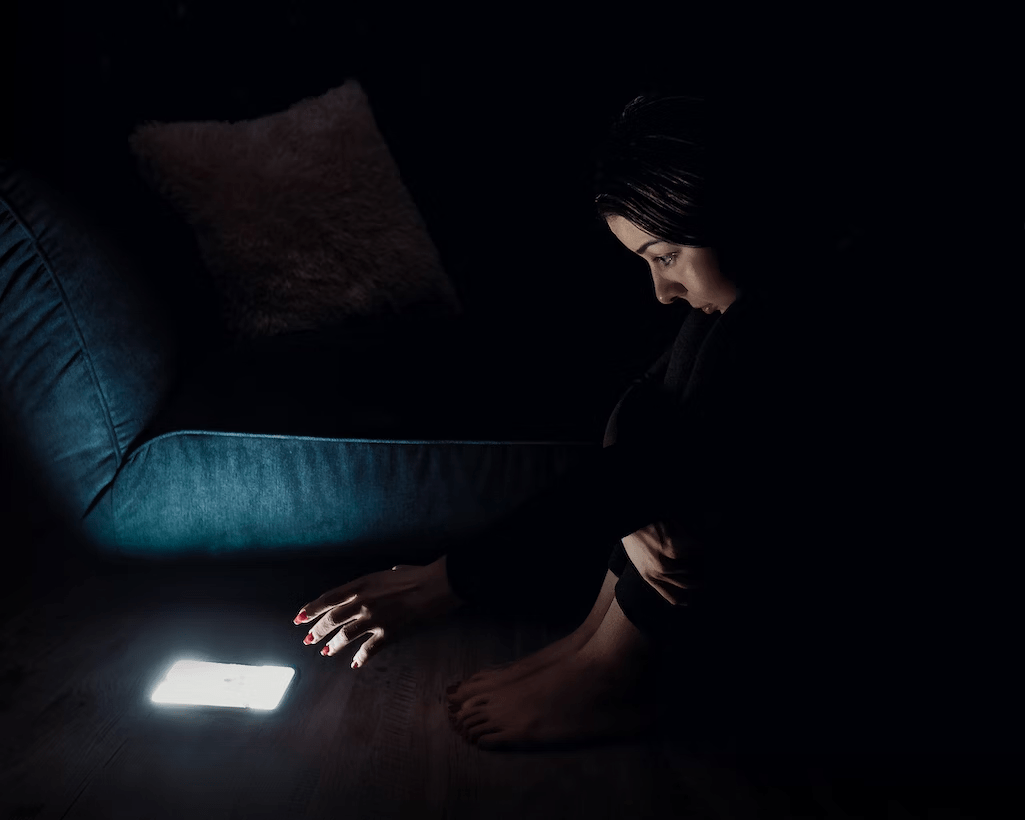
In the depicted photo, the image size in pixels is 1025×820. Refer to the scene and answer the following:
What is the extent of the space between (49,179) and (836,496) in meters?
1.30

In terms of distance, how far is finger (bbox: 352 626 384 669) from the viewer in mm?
1028

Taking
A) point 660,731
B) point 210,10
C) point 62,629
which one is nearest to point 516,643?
point 660,731

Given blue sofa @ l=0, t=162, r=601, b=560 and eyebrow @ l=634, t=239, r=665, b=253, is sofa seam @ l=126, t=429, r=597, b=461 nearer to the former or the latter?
blue sofa @ l=0, t=162, r=601, b=560

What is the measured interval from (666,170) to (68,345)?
3.22ft

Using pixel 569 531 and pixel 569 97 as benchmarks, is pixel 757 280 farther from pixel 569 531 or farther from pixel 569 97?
pixel 569 97

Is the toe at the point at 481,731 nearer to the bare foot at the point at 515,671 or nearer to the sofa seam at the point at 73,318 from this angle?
the bare foot at the point at 515,671

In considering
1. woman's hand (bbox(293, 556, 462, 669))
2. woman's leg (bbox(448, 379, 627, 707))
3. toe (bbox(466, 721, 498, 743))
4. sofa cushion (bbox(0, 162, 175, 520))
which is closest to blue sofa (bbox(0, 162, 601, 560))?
sofa cushion (bbox(0, 162, 175, 520))

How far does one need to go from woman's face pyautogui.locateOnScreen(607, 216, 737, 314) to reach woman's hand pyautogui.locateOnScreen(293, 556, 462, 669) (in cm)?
54

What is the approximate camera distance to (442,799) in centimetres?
85

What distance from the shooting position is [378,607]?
105cm

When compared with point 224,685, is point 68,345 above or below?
above

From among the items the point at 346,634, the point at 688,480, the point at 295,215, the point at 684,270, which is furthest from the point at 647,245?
the point at 295,215

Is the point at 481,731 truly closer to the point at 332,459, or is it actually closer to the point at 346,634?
the point at 346,634

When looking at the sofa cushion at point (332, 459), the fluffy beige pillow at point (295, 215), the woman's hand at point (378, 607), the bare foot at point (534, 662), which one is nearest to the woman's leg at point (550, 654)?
the bare foot at point (534, 662)
